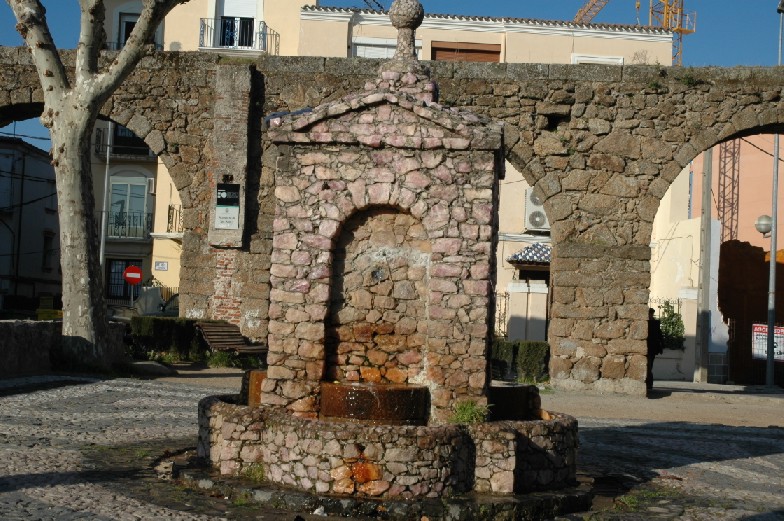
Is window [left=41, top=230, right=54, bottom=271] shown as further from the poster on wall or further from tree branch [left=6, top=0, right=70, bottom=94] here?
tree branch [left=6, top=0, right=70, bottom=94]

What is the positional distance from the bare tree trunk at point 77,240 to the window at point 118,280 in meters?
21.6

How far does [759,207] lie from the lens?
3225cm

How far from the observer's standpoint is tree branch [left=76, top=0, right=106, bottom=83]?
1376cm

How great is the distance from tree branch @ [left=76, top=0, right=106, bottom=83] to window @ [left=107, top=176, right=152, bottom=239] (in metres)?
21.9

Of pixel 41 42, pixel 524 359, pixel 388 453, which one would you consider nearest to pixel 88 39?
pixel 41 42

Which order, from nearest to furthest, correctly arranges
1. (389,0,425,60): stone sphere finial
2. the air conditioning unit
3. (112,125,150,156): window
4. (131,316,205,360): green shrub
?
(389,0,425,60): stone sphere finial, (131,316,205,360): green shrub, the air conditioning unit, (112,125,150,156): window

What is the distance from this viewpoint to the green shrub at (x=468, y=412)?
273 inches

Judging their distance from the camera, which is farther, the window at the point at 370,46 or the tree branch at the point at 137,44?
the window at the point at 370,46

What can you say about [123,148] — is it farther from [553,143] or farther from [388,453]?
[388,453]

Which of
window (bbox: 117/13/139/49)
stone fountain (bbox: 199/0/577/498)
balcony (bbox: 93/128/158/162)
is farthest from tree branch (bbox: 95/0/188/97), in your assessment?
balcony (bbox: 93/128/158/162)

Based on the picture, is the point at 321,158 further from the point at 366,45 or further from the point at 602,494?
the point at 366,45

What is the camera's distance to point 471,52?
3048 centimetres

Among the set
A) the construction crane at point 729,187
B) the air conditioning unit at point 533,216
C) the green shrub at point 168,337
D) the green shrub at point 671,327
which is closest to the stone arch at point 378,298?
the green shrub at point 168,337

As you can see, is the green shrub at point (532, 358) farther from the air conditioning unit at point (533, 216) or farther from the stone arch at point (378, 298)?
the air conditioning unit at point (533, 216)
